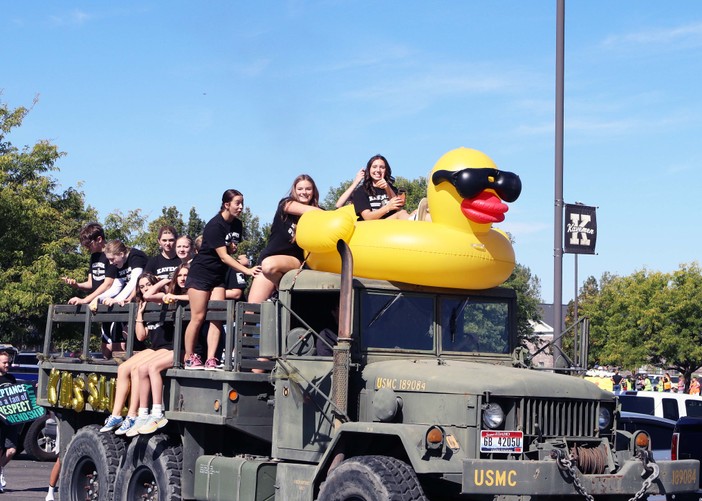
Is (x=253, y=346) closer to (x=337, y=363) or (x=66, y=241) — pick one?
(x=337, y=363)

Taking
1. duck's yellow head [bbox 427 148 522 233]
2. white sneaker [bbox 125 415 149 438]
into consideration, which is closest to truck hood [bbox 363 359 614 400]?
duck's yellow head [bbox 427 148 522 233]

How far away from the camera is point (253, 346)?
9594 mm

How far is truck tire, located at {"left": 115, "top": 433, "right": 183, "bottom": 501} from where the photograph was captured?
32.9 feet

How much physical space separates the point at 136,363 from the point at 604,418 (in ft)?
14.9

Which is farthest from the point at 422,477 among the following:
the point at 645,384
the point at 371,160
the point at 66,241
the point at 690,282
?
the point at 690,282

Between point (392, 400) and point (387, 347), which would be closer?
point (392, 400)

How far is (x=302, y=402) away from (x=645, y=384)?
42223 millimetres

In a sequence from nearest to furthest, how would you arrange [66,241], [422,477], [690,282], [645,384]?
1. [422,477]
2. [66,241]
3. [645,384]
4. [690,282]

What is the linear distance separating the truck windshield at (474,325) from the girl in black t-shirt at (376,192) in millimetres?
1347

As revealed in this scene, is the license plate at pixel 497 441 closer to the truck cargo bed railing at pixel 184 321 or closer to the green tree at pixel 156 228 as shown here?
the truck cargo bed railing at pixel 184 321

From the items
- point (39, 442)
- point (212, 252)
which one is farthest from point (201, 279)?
point (39, 442)

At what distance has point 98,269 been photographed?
12508 mm

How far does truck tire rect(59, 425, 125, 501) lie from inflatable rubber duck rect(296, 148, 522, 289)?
11.5 ft

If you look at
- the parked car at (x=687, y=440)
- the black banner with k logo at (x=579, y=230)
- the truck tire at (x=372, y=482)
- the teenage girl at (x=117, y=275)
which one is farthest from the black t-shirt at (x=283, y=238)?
the black banner with k logo at (x=579, y=230)
